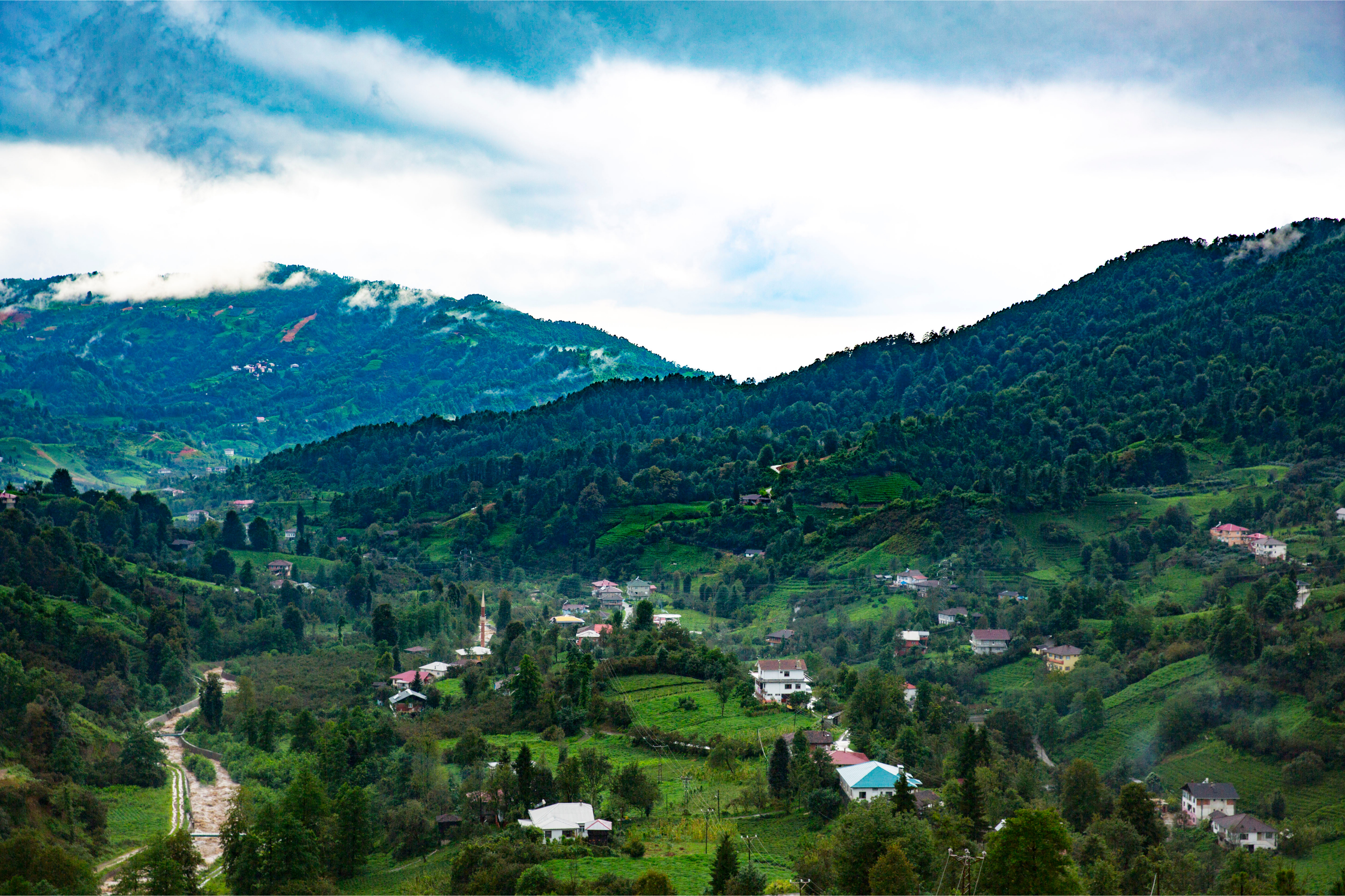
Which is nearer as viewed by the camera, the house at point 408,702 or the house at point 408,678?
the house at point 408,702

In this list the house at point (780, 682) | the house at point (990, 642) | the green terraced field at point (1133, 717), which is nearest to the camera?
the green terraced field at point (1133, 717)

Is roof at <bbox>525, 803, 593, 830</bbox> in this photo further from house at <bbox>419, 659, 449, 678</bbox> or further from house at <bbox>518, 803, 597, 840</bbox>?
house at <bbox>419, 659, 449, 678</bbox>

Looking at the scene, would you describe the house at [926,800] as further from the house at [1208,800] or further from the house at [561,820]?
the house at [561,820]

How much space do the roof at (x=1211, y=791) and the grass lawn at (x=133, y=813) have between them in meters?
38.0

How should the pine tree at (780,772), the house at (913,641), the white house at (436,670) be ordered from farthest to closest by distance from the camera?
the house at (913,641), the white house at (436,670), the pine tree at (780,772)

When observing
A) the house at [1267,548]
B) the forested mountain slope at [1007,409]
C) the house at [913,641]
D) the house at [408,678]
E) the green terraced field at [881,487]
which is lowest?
the house at [913,641]

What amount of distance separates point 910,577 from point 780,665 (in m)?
26.7

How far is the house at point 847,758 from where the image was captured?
44406 millimetres

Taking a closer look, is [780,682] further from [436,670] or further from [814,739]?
[436,670]

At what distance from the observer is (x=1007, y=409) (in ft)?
401

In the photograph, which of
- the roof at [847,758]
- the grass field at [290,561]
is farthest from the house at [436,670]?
the grass field at [290,561]

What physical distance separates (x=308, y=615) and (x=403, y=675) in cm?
2302

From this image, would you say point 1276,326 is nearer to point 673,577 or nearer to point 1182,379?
point 1182,379

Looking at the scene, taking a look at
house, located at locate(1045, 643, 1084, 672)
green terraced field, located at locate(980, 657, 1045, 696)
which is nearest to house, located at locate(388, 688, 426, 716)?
green terraced field, located at locate(980, 657, 1045, 696)
